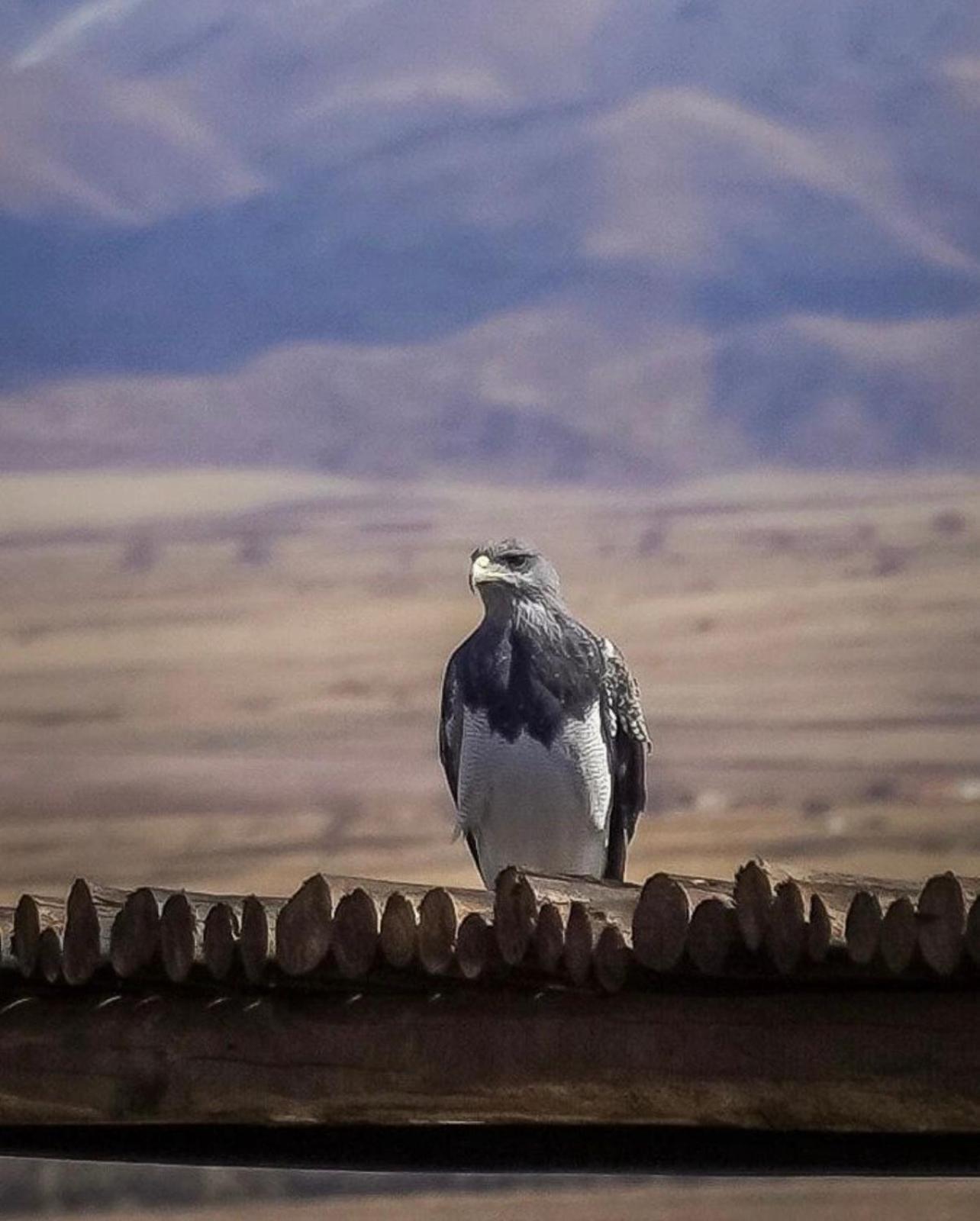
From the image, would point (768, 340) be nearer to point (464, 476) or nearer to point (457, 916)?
point (464, 476)

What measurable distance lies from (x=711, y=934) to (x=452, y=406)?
120 inches

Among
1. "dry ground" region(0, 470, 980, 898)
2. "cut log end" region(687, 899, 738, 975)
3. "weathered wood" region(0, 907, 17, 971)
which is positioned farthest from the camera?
"dry ground" region(0, 470, 980, 898)

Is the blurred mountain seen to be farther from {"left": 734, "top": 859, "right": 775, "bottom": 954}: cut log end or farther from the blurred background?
{"left": 734, "top": 859, "right": 775, "bottom": 954}: cut log end

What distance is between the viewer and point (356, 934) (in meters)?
2.01

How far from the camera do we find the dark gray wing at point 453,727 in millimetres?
3277

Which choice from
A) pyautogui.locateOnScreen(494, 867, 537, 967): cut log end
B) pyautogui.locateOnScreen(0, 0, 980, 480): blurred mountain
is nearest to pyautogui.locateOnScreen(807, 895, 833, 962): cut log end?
pyautogui.locateOnScreen(494, 867, 537, 967): cut log end

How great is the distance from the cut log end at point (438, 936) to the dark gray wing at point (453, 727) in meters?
1.26

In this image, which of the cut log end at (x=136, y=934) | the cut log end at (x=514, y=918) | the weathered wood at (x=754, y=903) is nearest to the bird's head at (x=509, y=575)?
the cut log end at (x=136, y=934)

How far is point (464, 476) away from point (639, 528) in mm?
342

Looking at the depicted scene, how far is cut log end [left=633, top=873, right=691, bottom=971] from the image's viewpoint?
6.22 feet

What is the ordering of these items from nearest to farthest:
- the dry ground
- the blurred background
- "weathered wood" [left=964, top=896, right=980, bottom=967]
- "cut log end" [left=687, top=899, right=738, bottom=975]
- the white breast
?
"weathered wood" [left=964, top=896, right=980, bottom=967] < "cut log end" [left=687, top=899, right=738, bottom=975] < the white breast < the dry ground < the blurred background

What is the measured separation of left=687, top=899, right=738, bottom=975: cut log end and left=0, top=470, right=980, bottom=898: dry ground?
8.69ft

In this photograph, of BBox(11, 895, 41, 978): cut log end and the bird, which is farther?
the bird

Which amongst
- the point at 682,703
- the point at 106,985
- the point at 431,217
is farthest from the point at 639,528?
the point at 106,985
